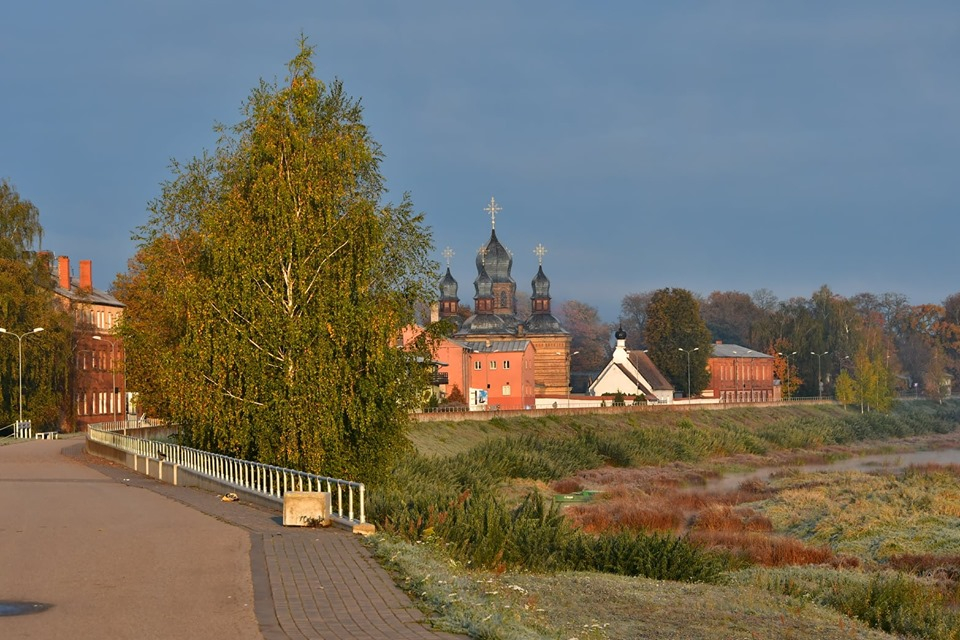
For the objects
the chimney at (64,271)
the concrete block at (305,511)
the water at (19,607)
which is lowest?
the water at (19,607)

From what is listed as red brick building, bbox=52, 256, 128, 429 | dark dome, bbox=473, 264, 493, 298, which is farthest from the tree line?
red brick building, bbox=52, 256, 128, 429

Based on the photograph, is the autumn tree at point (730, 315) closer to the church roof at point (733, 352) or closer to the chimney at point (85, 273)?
the church roof at point (733, 352)

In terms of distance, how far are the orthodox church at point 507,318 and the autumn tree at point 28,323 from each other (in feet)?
176

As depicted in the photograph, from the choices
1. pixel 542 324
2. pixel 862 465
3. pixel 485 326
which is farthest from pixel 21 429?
pixel 542 324

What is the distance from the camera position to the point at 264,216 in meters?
30.9

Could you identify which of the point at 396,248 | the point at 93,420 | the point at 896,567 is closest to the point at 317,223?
the point at 396,248

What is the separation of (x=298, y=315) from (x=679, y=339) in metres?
92.5

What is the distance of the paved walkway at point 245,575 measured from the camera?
12203 mm

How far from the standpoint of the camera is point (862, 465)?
7700 cm

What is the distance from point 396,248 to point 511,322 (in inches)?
4336

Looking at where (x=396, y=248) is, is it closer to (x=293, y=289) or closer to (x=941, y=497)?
(x=293, y=289)

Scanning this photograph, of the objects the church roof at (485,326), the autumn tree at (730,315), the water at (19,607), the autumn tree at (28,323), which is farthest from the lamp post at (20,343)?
the autumn tree at (730,315)

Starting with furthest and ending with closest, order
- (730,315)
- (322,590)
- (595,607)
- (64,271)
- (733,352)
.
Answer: (730,315) → (733,352) → (64,271) → (595,607) → (322,590)

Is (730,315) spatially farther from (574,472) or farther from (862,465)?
(574,472)
